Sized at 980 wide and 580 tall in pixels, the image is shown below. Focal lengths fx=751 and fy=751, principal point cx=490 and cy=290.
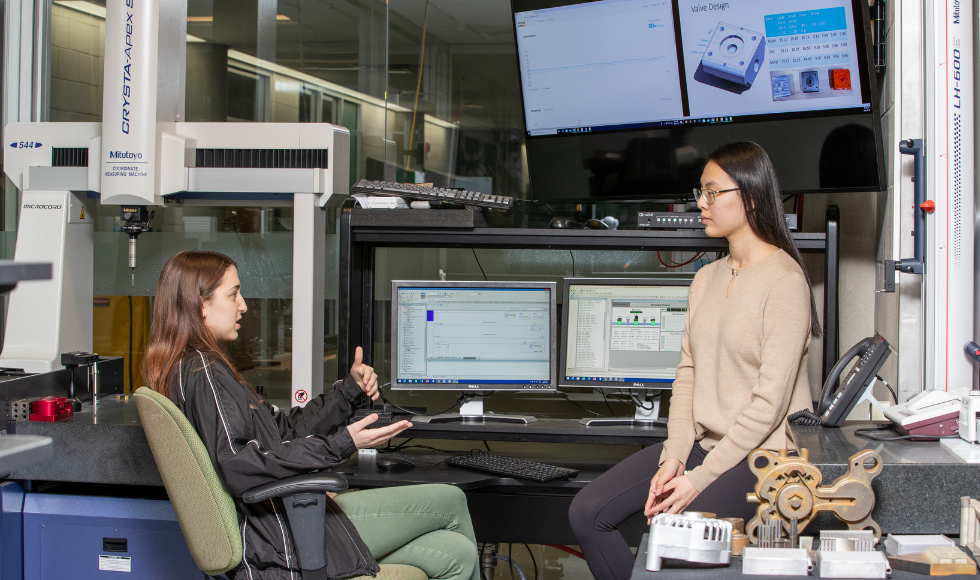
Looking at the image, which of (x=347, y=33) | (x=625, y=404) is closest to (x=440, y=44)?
(x=347, y=33)

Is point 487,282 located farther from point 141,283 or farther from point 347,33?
point 347,33

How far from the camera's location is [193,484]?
54.5 inches

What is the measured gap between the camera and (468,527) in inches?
72.1

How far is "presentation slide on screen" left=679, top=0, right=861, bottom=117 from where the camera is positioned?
2033mm

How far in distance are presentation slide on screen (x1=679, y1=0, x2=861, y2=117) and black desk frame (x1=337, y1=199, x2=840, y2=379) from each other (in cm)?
35

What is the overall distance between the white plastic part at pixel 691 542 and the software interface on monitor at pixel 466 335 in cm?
122

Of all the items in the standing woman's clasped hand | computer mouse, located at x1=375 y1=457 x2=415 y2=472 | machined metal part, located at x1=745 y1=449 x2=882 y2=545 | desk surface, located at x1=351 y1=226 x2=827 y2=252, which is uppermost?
desk surface, located at x1=351 y1=226 x2=827 y2=252

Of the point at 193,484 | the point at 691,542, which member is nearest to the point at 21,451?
the point at 193,484

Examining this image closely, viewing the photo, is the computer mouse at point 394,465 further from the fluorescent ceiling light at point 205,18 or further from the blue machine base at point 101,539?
the fluorescent ceiling light at point 205,18

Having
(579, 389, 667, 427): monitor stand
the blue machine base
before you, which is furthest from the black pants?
the blue machine base

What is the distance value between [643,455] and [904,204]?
2.93ft

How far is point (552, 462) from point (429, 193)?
2.81 ft

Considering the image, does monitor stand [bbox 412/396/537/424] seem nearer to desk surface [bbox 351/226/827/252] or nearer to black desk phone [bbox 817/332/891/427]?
desk surface [bbox 351/226/827/252]

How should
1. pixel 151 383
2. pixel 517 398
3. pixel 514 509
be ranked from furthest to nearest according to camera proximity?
pixel 517 398
pixel 514 509
pixel 151 383
